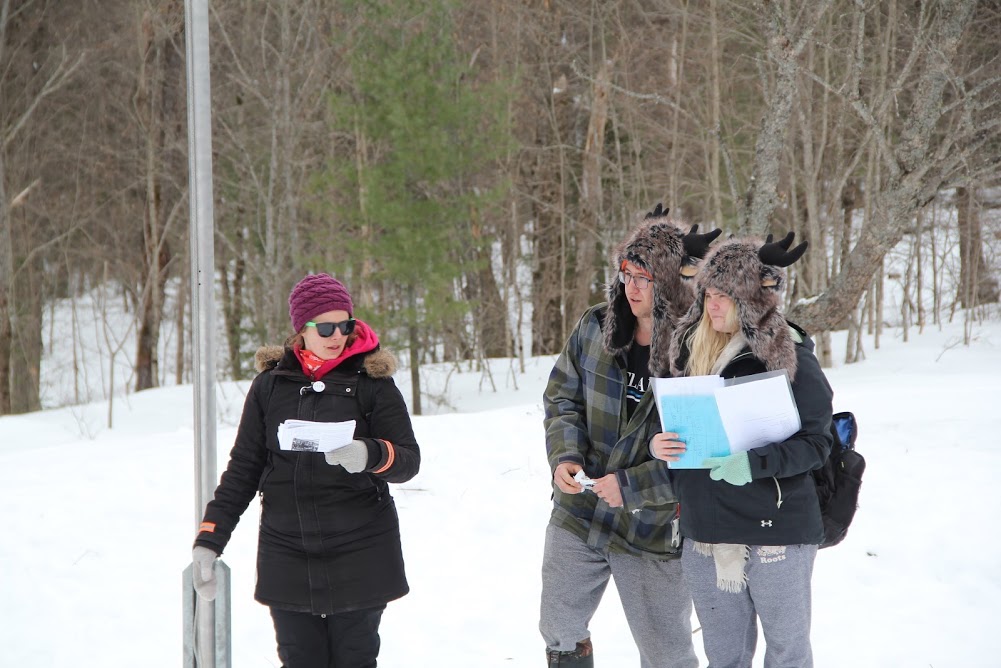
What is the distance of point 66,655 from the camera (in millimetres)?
4121

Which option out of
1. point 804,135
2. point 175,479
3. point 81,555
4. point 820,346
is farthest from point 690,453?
point 820,346

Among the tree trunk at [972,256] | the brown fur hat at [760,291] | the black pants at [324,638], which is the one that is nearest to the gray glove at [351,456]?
the black pants at [324,638]

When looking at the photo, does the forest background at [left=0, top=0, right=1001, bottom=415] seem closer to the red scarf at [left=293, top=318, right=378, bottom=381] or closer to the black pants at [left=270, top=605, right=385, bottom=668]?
the red scarf at [left=293, top=318, right=378, bottom=381]

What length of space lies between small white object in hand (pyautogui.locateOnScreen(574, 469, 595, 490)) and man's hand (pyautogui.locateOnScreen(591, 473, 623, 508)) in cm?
2

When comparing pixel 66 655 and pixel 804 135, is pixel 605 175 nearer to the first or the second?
pixel 804 135

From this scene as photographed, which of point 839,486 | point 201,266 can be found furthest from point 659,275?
point 201,266

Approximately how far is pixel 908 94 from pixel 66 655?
14.8 m

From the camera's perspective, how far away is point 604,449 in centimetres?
289

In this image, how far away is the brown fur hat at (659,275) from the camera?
111 inches

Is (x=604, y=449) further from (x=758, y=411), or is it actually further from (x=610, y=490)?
(x=758, y=411)

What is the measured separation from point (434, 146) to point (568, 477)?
35.1 feet

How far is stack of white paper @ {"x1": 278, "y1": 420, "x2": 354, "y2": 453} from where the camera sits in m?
2.54

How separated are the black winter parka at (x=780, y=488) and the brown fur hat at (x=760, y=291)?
0.19 feet

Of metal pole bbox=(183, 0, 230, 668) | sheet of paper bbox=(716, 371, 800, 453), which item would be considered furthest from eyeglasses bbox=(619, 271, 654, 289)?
metal pole bbox=(183, 0, 230, 668)
